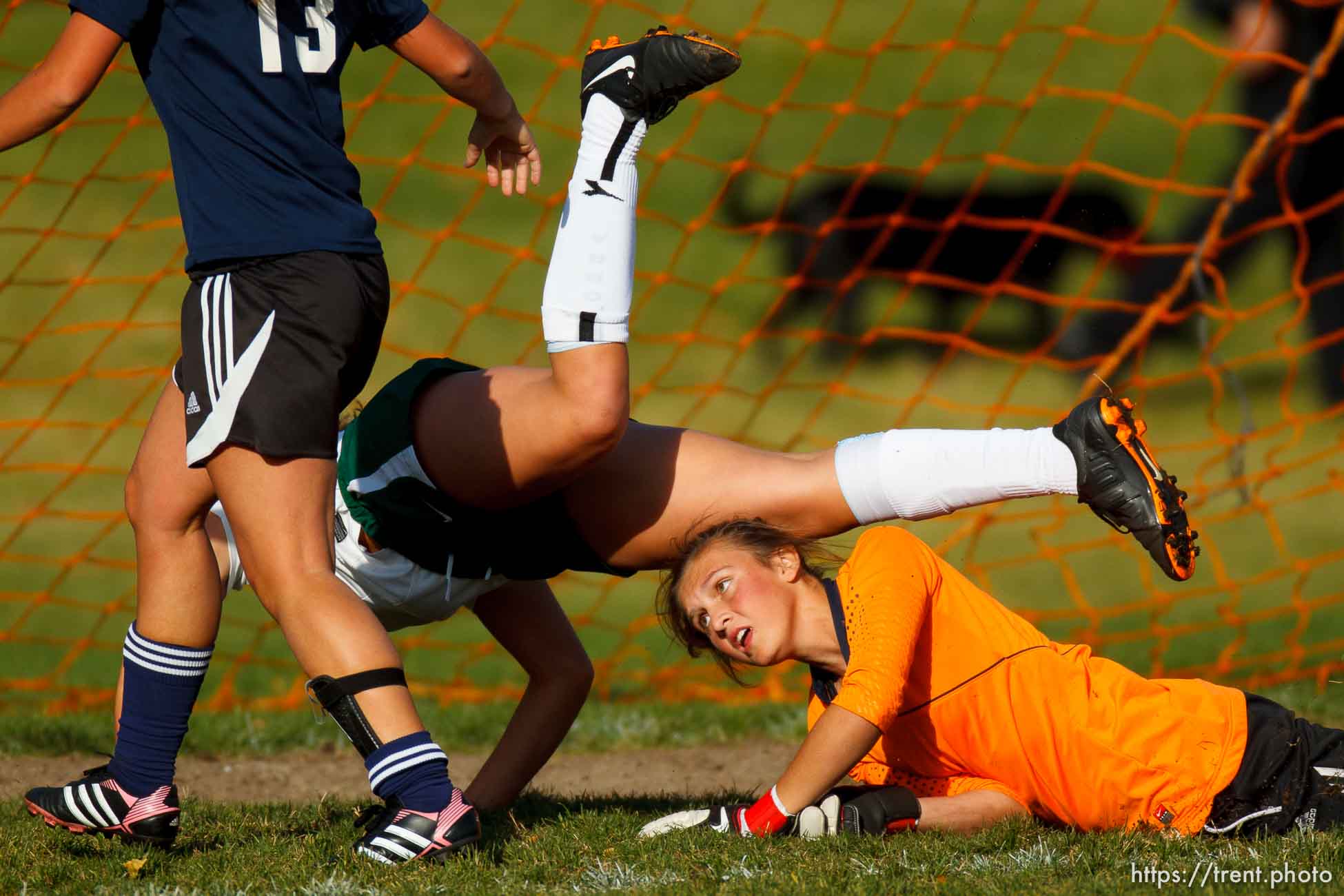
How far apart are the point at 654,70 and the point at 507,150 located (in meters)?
0.59

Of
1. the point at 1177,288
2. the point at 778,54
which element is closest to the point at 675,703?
the point at 1177,288

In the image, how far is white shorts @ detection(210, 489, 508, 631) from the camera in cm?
314

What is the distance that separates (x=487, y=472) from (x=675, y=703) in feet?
7.08

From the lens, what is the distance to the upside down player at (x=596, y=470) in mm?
2828

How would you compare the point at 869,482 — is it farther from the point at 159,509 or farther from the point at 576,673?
the point at 159,509

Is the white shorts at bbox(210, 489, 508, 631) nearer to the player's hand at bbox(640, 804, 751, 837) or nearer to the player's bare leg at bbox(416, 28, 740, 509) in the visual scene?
the player's bare leg at bbox(416, 28, 740, 509)

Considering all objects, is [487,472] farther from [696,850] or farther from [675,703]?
[675,703]

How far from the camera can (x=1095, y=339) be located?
28.2 feet

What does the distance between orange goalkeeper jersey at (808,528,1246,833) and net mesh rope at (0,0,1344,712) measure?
2004 mm

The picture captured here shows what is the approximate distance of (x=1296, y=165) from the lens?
7824 millimetres

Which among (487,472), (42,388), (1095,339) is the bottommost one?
(42,388)

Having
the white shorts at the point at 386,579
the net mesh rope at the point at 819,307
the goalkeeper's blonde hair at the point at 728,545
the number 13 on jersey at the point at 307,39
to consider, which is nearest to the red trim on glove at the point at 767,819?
the goalkeeper's blonde hair at the point at 728,545

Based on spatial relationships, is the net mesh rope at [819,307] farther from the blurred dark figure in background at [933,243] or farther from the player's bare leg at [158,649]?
the player's bare leg at [158,649]

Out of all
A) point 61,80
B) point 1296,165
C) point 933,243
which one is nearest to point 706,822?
point 61,80
